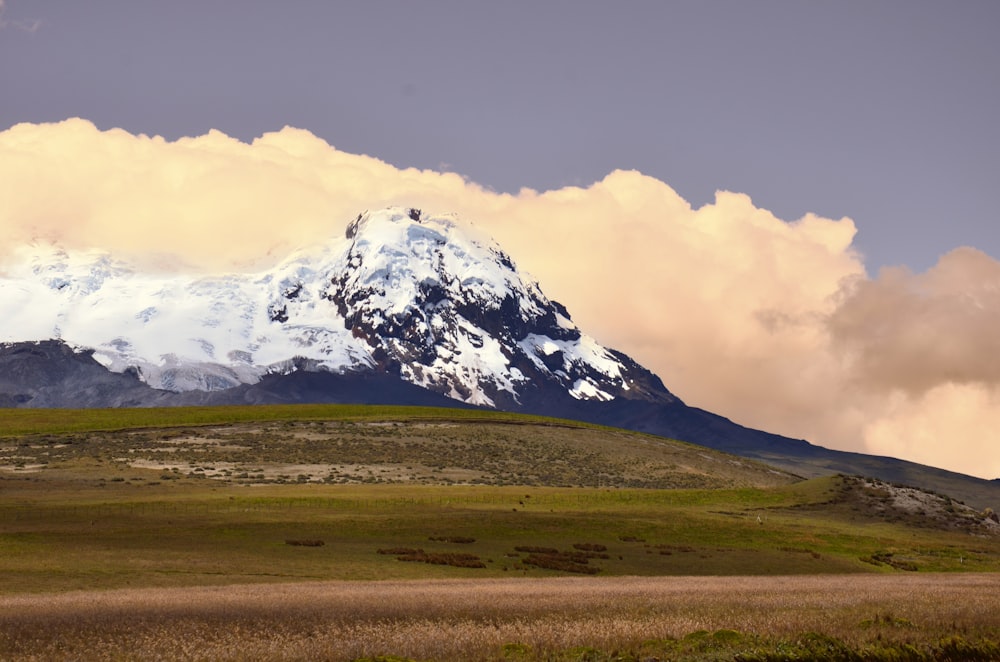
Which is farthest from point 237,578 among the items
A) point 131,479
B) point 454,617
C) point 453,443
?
point 453,443

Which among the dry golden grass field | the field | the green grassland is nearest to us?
the dry golden grass field

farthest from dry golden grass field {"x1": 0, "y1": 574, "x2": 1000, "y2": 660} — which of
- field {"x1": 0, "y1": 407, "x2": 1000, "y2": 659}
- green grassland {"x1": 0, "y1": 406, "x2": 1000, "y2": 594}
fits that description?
green grassland {"x1": 0, "y1": 406, "x2": 1000, "y2": 594}

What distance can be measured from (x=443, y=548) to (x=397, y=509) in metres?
21.4

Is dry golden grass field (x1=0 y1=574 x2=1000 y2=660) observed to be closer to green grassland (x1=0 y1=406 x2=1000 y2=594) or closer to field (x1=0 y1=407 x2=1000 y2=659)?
field (x1=0 y1=407 x2=1000 y2=659)

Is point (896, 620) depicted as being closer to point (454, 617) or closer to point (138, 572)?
point (454, 617)

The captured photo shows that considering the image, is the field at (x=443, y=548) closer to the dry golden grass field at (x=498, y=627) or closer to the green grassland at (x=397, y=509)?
the dry golden grass field at (x=498, y=627)

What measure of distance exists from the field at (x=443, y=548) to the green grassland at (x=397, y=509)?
442 mm

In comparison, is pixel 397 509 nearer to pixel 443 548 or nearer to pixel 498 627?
pixel 443 548

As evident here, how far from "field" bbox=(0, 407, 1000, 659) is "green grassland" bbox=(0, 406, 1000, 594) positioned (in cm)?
44

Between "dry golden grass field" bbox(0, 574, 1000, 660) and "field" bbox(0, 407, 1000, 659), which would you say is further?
"field" bbox(0, 407, 1000, 659)

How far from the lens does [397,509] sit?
8481 cm

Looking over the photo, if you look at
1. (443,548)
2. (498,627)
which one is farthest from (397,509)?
(498,627)

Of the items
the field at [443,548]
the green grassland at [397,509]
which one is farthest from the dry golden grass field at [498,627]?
the green grassland at [397,509]

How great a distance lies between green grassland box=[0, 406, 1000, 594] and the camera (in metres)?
55.1
